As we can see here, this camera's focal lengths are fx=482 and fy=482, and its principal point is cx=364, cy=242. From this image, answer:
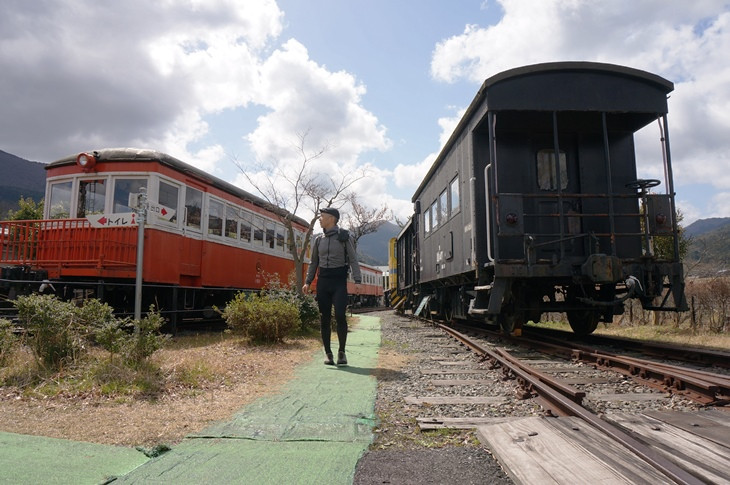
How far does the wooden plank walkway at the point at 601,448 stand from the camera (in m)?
1.97

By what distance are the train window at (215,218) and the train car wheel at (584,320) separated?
701 centimetres

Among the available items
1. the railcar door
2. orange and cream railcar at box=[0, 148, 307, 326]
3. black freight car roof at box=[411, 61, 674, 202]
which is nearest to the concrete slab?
orange and cream railcar at box=[0, 148, 307, 326]

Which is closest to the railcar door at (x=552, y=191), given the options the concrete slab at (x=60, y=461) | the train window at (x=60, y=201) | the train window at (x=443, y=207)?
the train window at (x=443, y=207)

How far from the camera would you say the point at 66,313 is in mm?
4637

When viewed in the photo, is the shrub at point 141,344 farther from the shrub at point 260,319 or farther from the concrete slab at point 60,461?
the shrub at point 260,319

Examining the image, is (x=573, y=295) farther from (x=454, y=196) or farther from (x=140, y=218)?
(x=140, y=218)

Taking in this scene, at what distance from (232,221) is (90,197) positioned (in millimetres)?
3011

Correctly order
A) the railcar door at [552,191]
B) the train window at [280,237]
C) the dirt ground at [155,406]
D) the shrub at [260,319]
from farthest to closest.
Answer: the train window at [280,237]
the railcar door at [552,191]
the shrub at [260,319]
the dirt ground at [155,406]

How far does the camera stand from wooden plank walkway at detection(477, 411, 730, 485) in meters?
1.97

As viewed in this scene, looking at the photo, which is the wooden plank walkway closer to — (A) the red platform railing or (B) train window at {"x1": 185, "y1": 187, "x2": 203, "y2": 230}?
(A) the red platform railing

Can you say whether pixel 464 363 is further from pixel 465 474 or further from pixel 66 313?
pixel 66 313

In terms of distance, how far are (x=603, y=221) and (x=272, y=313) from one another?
520 cm

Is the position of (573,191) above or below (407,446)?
above

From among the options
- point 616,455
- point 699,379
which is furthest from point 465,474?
point 699,379
